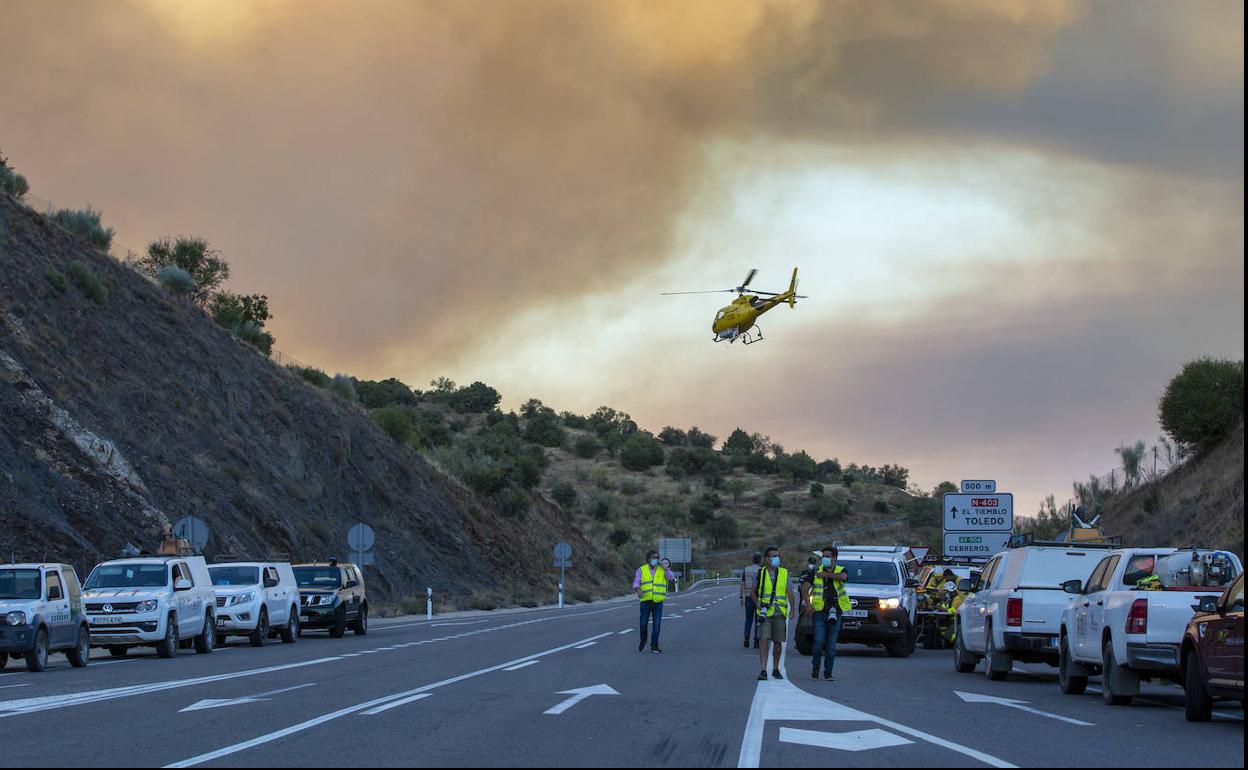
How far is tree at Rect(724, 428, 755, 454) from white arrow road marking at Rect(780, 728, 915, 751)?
154207 millimetres

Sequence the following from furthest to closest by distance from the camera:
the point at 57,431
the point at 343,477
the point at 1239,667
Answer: the point at 343,477
the point at 57,431
the point at 1239,667

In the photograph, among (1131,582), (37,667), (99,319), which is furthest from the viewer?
(99,319)

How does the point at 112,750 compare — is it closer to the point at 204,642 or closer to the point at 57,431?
the point at 204,642

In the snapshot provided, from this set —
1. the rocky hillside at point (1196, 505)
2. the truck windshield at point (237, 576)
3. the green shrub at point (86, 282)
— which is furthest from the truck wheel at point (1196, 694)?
the green shrub at point (86, 282)

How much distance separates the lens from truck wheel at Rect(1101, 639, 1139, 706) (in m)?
17.8

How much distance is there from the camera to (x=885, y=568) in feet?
96.3

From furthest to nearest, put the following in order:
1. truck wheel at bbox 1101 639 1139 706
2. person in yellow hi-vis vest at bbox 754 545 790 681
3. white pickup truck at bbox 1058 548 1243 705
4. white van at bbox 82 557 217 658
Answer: white van at bbox 82 557 217 658 → person in yellow hi-vis vest at bbox 754 545 790 681 → truck wheel at bbox 1101 639 1139 706 → white pickup truck at bbox 1058 548 1243 705

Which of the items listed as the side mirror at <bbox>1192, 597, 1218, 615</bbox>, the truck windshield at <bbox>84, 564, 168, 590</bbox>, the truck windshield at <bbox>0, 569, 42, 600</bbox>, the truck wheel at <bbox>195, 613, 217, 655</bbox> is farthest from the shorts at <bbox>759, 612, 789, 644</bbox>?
the truck wheel at <bbox>195, 613, 217, 655</bbox>

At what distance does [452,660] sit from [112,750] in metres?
12.9

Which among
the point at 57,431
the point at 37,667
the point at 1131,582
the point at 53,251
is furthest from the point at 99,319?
the point at 1131,582

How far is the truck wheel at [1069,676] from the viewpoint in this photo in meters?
20.0

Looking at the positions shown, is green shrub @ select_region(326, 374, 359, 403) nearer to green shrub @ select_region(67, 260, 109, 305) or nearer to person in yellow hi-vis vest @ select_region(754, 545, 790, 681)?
green shrub @ select_region(67, 260, 109, 305)

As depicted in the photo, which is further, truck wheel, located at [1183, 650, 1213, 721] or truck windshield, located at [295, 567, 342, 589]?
truck windshield, located at [295, 567, 342, 589]

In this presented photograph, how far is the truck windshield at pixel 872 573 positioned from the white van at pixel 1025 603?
5152mm
